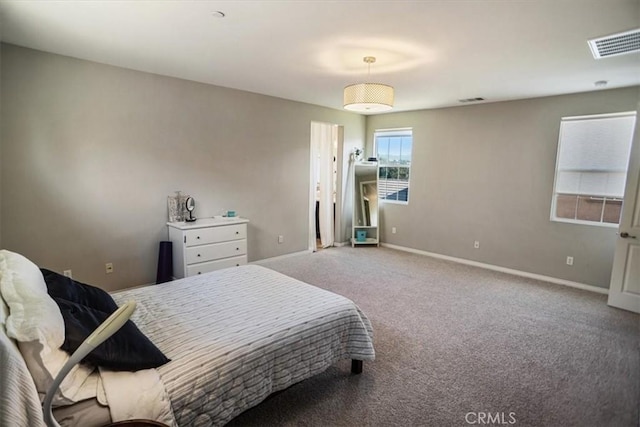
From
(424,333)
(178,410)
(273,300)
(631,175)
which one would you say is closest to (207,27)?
(273,300)

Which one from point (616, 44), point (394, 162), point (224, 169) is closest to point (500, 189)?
point (394, 162)

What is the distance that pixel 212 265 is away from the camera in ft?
13.0

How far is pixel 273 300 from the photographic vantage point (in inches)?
89.7

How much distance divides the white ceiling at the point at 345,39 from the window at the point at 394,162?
6.78ft

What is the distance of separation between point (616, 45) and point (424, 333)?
279 cm

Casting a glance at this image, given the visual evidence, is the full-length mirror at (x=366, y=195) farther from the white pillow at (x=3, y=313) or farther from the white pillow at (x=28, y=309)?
the white pillow at (x=3, y=313)

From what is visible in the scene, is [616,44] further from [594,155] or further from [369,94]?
[594,155]

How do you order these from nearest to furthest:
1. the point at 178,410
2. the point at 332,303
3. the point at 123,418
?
the point at 123,418 < the point at 178,410 < the point at 332,303

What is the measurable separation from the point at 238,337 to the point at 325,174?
4566 millimetres

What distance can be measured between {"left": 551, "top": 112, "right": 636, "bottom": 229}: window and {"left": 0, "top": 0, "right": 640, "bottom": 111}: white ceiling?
48cm

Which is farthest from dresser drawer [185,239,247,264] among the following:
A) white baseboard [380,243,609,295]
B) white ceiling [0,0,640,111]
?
white baseboard [380,243,609,295]

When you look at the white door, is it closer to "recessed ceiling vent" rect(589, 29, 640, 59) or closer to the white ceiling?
the white ceiling

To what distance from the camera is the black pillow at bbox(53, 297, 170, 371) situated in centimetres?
138

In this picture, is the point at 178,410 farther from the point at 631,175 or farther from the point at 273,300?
the point at 631,175
